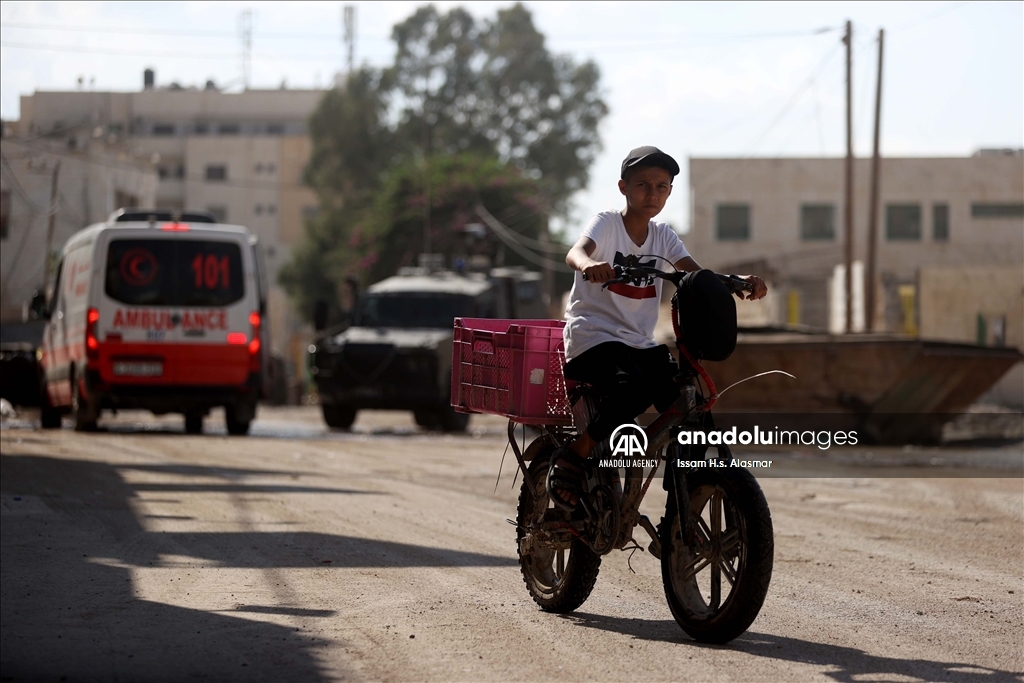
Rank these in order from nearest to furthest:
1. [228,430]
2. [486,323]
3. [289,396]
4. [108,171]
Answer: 1. [486,323]
2. [228,430]
3. [289,396]
4. [108,171]

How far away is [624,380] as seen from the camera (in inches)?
223

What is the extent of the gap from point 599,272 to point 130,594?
277cm

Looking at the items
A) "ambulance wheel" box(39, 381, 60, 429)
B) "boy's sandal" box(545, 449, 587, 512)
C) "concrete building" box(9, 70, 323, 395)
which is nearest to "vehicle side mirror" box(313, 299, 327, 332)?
"ambulance wheel" box(39, 381, 60, 429)

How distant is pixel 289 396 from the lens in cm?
4697

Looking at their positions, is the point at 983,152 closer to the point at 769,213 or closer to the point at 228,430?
the point at 769,213

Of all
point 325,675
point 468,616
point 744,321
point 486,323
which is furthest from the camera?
point 744,321

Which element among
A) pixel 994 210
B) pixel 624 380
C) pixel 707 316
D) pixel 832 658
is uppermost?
pixel 994 210

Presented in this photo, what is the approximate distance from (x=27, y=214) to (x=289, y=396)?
23367 millimetres

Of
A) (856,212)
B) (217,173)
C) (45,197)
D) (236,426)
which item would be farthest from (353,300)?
(217,173)

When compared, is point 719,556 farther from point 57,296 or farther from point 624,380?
point 57,296

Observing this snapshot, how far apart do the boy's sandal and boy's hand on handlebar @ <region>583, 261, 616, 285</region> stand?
2.84 feet

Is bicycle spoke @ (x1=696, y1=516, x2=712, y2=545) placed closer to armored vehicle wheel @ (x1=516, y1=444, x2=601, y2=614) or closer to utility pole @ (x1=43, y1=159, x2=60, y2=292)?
armored vehicle wheel @ (x1=516, y1=444, x2=601, y2=614)

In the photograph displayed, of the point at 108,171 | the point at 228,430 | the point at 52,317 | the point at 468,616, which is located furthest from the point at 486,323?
the point at 108,171

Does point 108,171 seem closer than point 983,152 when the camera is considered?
Yes
